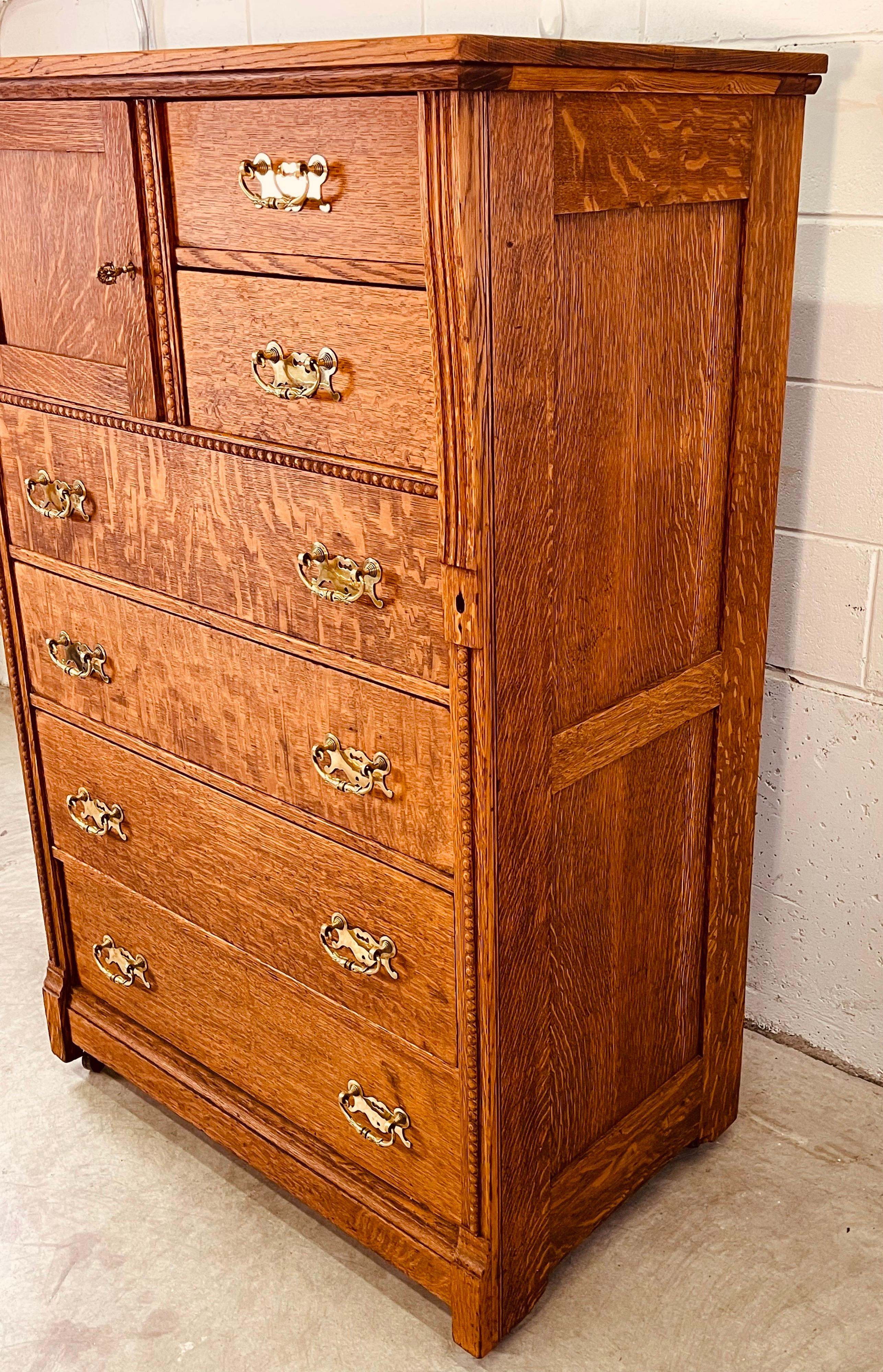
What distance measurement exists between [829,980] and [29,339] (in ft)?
4.90

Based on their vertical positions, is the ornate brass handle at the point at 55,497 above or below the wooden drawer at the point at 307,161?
below

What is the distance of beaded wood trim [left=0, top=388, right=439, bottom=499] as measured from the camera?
128cm

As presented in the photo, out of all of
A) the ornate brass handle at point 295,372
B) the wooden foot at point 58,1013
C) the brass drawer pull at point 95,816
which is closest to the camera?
the ornate brass handle at point 295,372

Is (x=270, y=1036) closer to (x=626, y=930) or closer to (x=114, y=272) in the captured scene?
(x=626, y=930)

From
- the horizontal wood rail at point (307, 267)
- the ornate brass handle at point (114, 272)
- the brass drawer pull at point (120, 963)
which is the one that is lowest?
the brass drawer pull at point (120, 963)

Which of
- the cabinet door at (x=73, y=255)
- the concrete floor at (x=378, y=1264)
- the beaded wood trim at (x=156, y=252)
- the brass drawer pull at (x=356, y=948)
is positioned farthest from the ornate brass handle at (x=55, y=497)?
the concrete floor at (x=378, y=1264)

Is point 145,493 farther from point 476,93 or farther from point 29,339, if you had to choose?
point 476,93

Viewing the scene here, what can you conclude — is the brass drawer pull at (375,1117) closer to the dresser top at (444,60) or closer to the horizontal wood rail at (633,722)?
the horizontal wood rail at (633,722)

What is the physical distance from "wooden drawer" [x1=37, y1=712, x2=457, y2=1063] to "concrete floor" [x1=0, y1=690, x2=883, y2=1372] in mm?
Result: 386

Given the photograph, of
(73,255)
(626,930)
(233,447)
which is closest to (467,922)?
(626,930)

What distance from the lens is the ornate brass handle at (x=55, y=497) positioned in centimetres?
169

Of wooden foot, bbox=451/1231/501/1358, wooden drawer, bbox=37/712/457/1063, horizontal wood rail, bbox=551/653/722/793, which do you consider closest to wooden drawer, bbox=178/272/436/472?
horizontal wood rail, bbox=551/653/722/793

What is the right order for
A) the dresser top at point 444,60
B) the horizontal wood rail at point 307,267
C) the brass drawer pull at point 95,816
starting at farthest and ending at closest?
the brass drawer pull at point 95,816 < the horizontal wood rail at point 307,267 < the dresser top at point 444,60

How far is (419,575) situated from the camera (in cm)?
130
